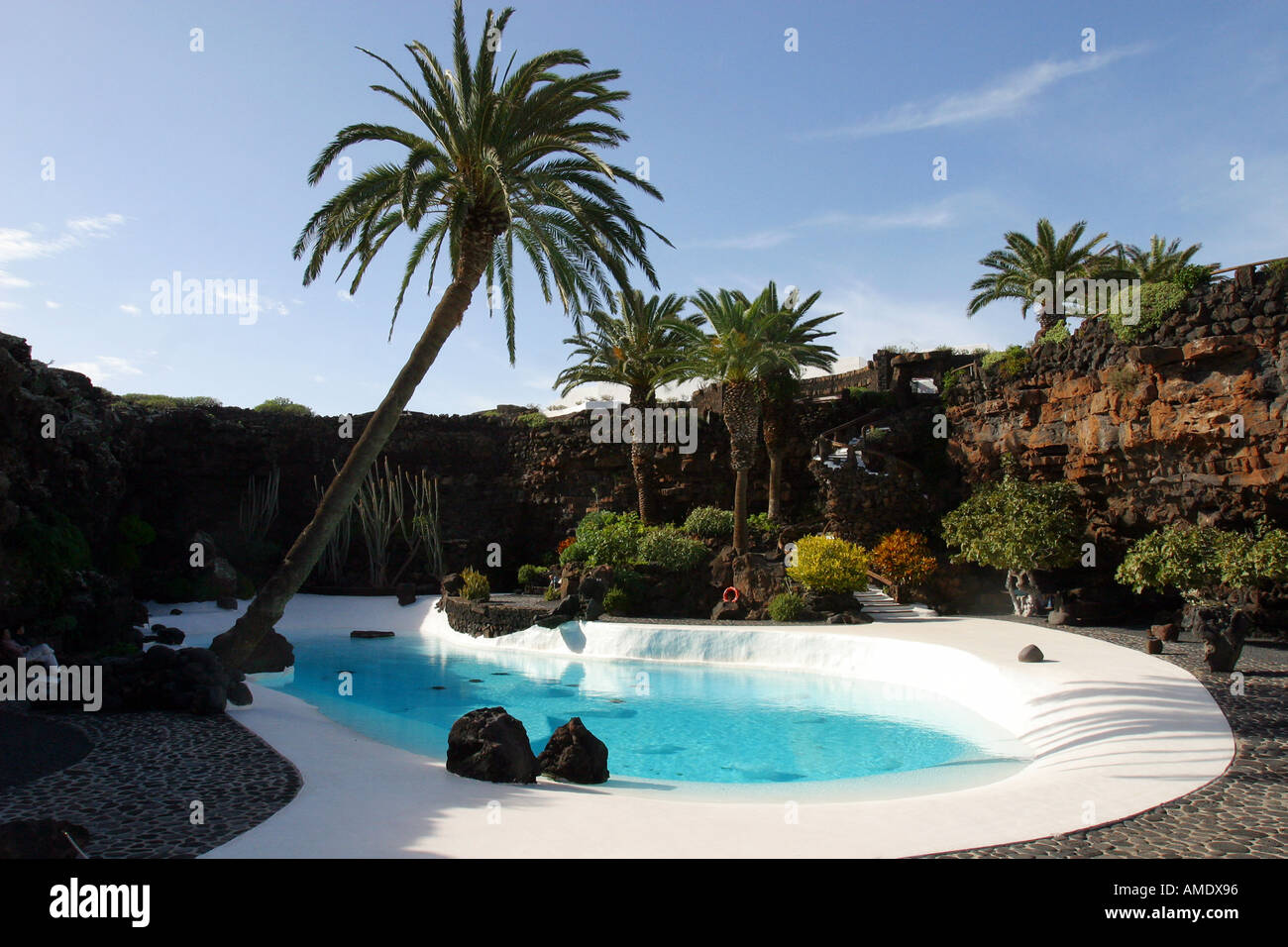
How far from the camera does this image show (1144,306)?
17375 mm

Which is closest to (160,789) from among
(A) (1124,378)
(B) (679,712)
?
(B) (679,712)

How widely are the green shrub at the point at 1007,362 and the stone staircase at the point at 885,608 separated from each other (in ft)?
21.8

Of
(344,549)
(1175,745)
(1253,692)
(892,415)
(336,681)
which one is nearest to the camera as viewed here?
(1175,745)

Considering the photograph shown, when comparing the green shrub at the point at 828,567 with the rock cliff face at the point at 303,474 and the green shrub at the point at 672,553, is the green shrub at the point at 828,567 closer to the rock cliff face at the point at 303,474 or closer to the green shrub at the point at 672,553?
the green shrub at the point at 672,553

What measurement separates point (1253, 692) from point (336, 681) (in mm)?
15439

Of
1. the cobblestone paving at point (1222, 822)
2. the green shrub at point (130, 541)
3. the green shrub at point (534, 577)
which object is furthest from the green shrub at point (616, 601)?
the green shrub at point (130, 541)

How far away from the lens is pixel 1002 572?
2203cm

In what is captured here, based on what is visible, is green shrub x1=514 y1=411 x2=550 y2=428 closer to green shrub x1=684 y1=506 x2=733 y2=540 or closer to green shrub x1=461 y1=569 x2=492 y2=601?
green shrub x1=684 y1=506 x2=733 y2=540

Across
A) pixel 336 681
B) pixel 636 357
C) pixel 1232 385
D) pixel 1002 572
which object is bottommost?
pixel 336 681

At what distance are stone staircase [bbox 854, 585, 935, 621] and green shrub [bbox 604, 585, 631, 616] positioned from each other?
595cm

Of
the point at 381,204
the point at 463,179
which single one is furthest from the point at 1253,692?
the point at 381,204

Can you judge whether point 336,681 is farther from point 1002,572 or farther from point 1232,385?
point 1232,385

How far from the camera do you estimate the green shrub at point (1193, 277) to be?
16391 millimetres
